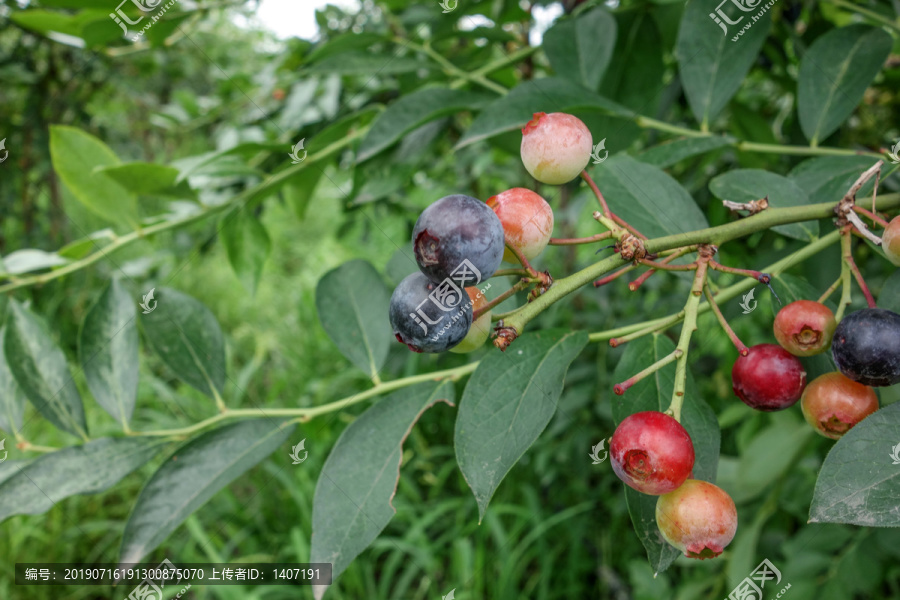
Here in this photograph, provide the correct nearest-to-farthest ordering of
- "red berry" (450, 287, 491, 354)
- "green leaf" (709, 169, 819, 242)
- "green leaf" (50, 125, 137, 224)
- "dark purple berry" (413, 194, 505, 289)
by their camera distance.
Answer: "dark purple berry" (413, 194, 505, 289) < "red berry" (450, 287, 491, 354) < "green leaf" (709, 169, 819, 242) < "green leaf" (50, 125, 137, 224)

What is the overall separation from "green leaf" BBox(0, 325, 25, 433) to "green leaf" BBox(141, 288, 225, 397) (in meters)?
0.28

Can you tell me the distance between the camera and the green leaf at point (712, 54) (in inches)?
38.5

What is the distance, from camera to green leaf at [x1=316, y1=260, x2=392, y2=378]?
942 millimetres

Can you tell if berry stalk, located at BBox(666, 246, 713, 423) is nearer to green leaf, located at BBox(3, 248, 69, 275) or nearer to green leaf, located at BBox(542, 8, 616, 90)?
green leaf, located at BBox(542, 8, 616, 90)

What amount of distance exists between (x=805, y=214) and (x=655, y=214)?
21cm

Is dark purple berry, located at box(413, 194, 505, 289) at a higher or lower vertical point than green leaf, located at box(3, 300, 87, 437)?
higher

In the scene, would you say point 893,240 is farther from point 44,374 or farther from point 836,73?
point 44,374

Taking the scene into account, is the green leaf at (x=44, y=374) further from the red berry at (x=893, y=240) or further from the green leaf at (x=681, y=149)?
the red berry at (x=893, y=240)

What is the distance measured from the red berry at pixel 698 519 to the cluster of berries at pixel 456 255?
0.27 m
